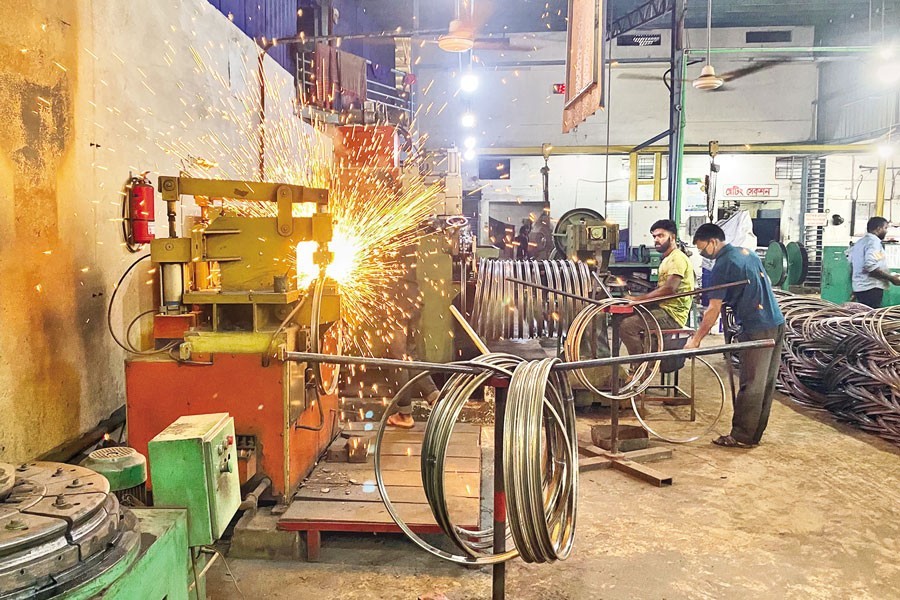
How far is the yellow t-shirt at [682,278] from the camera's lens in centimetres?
552

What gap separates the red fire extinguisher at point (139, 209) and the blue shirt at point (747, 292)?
3996 mm

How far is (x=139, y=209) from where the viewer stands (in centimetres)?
386

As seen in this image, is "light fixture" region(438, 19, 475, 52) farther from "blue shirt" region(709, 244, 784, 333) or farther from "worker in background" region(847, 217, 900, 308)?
"worker in background" region(847, 217, 900, 308)

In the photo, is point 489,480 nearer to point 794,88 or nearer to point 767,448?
point 767,448

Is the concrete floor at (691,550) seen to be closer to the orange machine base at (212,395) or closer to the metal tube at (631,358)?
the orange machine base at (212,395)

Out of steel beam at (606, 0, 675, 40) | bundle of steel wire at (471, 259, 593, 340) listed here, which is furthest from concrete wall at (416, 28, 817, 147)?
bundle of steel wire at (471, 259, 593, 340)

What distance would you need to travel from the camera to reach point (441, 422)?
86.8 inches

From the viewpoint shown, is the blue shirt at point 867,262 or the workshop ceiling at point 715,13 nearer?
the blue shirt at point 867,262

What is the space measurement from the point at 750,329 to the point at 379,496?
10.3 ft

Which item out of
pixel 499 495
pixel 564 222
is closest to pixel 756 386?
pixel 499 495

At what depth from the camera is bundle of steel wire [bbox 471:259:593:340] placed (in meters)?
5.69

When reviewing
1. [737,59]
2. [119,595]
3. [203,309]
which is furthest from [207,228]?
[737,59]

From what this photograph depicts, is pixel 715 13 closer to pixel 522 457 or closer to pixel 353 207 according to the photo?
pixel 353 207

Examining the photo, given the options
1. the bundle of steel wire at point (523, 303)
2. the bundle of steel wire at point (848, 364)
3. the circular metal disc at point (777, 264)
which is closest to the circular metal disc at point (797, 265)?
the circular metal disc at point (777, 264)
